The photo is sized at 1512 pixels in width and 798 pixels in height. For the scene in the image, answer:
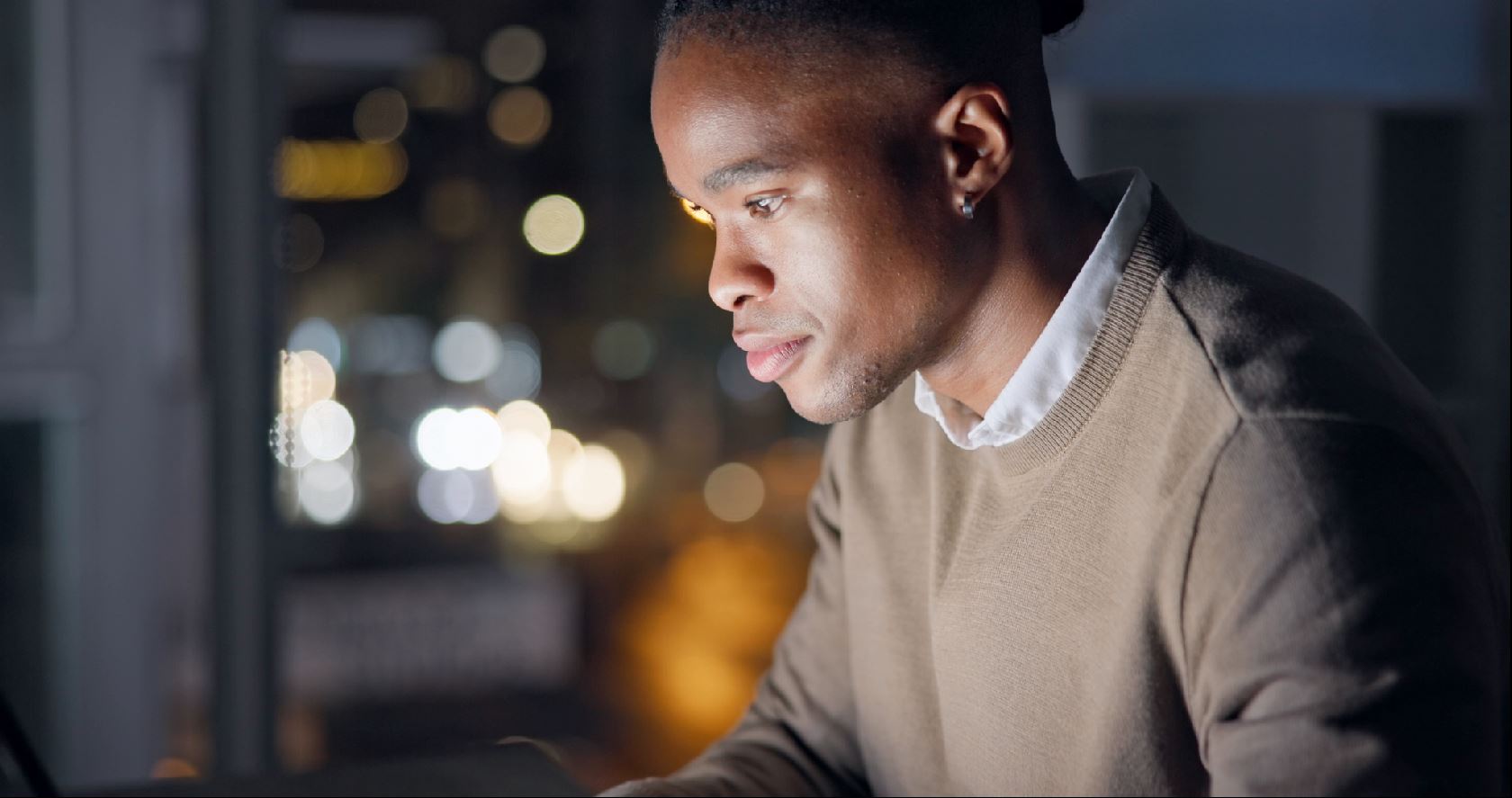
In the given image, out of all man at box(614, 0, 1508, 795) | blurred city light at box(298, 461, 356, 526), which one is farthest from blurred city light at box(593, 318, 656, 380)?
man at box(614, 0, 1508, 795)

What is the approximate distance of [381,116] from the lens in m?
6.93

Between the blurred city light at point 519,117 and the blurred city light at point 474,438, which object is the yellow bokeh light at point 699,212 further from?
the blurred city light at point 519,117

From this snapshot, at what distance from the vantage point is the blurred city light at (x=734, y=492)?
6.69m

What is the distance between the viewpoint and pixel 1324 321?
0.84 metres

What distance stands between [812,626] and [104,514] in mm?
1902

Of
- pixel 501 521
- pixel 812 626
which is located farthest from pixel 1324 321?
pixel 501 521

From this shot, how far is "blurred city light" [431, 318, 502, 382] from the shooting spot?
7582 mm

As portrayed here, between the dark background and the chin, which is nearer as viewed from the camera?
the chin

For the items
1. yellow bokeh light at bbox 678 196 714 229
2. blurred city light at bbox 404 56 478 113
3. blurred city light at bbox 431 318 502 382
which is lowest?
blurred city light at bbox 431 318 502 382

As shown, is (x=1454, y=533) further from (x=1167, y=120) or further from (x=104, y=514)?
(x=104, y=514)

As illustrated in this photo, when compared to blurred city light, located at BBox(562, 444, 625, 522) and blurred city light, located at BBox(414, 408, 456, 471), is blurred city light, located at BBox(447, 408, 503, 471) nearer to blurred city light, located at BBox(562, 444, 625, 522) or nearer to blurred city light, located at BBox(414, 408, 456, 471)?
blurred city light, located at BBox(414, 408, 456, 471)

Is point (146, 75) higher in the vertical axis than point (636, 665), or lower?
higher

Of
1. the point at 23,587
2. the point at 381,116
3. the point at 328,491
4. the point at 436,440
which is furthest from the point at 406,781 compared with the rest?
the point at 381,116

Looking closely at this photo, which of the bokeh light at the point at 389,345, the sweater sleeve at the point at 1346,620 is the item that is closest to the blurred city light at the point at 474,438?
the bokeh light at the point at 389,345
